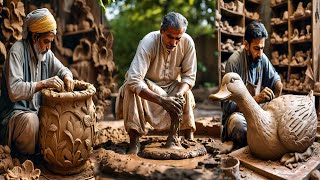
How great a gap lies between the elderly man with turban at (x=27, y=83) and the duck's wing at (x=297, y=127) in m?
2.19

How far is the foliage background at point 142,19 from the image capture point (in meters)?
11.3

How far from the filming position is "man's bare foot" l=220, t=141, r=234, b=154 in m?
3.99

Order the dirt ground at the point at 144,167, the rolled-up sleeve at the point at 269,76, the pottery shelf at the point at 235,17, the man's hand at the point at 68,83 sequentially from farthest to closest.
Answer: the pottery shelf at the point at 235,17, the rolled-up sleeve at the point at 269,76, the man's hand at the point at 68,83, the dirt ground at the point at 144,167

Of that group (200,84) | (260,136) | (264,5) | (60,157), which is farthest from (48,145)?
(200,84)

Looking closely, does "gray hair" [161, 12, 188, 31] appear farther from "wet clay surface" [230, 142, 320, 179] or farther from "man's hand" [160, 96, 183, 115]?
"wet clay surface" [230, 142, 320, 179]

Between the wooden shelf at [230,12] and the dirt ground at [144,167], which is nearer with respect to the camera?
Result: the dirt ground at [144,167]

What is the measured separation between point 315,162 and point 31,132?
2853mm

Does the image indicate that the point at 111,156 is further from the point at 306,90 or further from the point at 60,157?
the point at 306,90

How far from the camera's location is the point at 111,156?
3400 mm

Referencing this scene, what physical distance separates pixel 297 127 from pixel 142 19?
984cm

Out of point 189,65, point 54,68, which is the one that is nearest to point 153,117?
point 189,65

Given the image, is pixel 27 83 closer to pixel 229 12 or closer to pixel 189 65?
pixel 189 65

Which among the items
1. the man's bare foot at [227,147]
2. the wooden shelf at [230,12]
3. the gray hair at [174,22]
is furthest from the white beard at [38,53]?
the wooden shelf at [230,12]

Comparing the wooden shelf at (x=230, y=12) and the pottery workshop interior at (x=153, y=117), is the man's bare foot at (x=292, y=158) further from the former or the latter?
the wooden shelf at (x=230, y=12)
